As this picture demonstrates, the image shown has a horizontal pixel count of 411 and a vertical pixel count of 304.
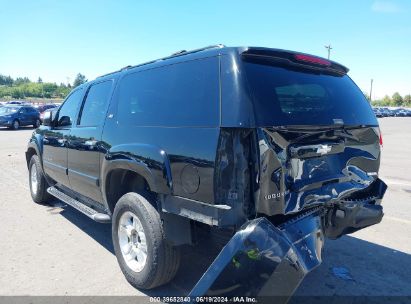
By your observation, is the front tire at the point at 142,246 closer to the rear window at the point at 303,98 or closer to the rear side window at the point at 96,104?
the rear side window at the point at 96,104

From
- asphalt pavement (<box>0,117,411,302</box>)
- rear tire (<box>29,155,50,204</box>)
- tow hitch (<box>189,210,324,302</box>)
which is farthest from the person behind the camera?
rear tire (<box>29,155,50,204</box>)

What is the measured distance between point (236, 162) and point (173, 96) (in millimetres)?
985

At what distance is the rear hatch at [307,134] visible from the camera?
266cm

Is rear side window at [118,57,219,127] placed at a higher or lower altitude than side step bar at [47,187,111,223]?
higher

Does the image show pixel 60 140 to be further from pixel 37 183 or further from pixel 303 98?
pixel 303 98

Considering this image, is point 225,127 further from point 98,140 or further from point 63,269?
point 63,269

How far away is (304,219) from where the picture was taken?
2875 mm

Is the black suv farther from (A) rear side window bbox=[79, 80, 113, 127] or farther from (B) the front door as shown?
(B) the front door

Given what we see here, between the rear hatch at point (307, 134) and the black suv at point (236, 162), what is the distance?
1 cm

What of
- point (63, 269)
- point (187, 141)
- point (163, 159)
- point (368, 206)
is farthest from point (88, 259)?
point (368, 206)

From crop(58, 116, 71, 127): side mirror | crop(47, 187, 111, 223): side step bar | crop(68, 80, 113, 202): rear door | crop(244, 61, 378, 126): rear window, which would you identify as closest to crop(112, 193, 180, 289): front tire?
crop(47, 187, 111, 223): side step bar

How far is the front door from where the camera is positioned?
522 centimetres

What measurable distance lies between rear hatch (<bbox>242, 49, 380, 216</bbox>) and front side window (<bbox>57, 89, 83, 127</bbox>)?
125 inches

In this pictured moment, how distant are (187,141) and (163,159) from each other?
0.30 metres
